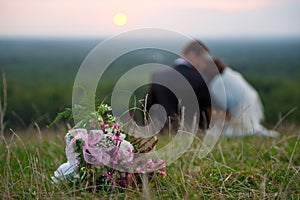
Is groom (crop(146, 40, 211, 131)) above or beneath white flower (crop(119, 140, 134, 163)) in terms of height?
beneath

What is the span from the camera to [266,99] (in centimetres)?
3234

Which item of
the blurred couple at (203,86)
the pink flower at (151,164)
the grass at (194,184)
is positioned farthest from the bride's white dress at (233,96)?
the pink flower at (151,164)

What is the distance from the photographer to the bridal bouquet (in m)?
2.79

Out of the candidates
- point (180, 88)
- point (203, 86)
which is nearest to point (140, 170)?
point (180, 88)

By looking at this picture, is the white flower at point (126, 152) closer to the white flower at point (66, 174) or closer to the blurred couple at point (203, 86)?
the white flower at point (66, 174)

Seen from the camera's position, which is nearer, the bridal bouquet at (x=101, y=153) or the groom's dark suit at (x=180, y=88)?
the bridal bouquet at (x=101, y=153)

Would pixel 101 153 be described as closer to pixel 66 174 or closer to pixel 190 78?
pixel 66 174

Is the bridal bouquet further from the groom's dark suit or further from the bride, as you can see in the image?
the bride

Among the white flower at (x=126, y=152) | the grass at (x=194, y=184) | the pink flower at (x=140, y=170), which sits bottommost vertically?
the grass at (x=194, y=184)

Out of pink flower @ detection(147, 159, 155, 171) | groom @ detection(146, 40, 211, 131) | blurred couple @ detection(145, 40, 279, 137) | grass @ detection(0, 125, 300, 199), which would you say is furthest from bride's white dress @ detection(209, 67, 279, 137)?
pink flower @ detection(147, 159, 155, 171)

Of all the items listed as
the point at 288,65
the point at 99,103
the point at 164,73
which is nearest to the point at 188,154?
the point at 99,103

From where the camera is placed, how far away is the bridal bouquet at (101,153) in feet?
9.16

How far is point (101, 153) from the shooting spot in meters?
2.77

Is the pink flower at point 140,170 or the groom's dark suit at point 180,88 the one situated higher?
the pink flower at point 140,170
